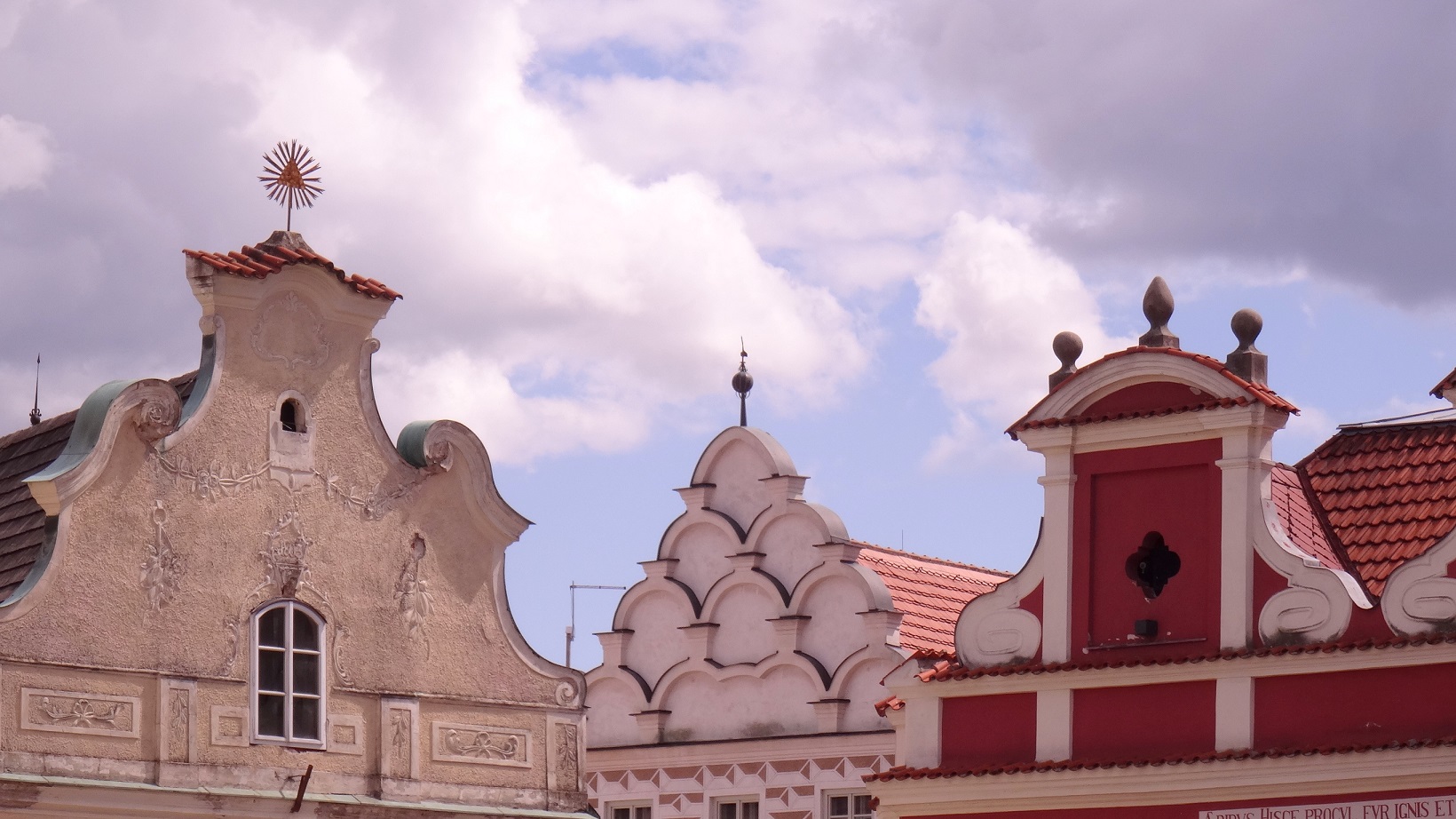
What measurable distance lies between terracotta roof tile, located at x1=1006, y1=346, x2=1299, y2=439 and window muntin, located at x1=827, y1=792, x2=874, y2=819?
7.24 m

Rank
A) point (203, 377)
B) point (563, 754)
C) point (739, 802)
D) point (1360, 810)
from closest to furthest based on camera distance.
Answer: point (1360, 810) → point (203, 377) → point (563, 754) → point (739, 802)

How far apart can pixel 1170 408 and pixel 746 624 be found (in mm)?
9475

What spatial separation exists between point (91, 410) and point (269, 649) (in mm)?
2778

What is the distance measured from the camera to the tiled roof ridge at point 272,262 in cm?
2395

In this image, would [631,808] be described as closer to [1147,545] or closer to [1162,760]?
[1147,545]

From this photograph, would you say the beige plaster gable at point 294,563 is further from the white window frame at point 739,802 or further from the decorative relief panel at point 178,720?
the white window frame at point 739,802

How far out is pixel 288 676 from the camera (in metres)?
23.9

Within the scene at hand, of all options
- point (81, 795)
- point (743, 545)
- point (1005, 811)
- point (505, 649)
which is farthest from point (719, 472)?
point (81, 795)

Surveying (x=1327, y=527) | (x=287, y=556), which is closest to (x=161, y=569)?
(x=287, y=556)

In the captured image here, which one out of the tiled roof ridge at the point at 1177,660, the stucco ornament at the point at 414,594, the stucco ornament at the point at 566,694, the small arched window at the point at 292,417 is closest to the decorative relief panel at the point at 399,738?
the stucco ornament at the point at 414,594

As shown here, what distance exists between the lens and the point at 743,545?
32.2m

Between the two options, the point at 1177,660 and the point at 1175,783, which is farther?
the point at 1177,660

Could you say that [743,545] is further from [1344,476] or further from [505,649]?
[1344,476]

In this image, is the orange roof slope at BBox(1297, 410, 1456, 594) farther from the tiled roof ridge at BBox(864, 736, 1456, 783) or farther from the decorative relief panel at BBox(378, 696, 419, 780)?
the decorative relief panel at BBox(378, 696, 419, 780)
